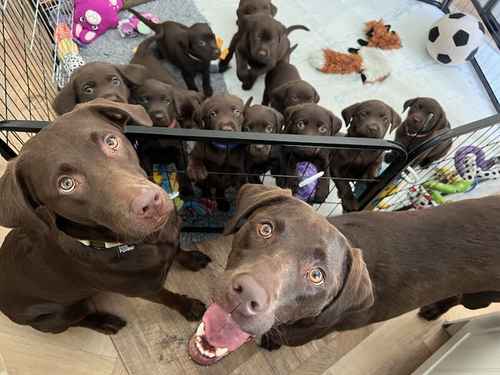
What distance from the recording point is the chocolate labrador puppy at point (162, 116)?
2.78m

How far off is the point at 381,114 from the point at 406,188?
0.60 metres

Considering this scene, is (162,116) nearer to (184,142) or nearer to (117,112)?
(184,142)

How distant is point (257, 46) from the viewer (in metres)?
3.63

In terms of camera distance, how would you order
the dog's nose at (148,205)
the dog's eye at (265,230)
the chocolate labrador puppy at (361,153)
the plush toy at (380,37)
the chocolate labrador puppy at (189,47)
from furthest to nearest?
the plush toy at (380,37) → the chocolate labrador puppy at (189,47) → the chocolate labrador puppy at (361,153) → the dog's eye at (265,230) → the dog's nose at (148,205)

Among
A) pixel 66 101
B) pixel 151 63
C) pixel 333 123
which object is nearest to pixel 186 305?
pixel 66 101

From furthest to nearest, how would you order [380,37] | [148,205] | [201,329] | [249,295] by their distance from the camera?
[380,37] → [201,329] → [148,205] → [249,295]

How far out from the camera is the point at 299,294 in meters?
1.59

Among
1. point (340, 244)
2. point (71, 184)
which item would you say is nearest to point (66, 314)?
point (71, 184)

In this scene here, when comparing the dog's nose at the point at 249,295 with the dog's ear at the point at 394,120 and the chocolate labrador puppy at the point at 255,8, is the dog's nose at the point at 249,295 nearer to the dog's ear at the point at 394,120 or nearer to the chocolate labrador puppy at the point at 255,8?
the dog's ear at the point at 394,120

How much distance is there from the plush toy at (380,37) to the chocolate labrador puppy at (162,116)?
2398 millimetres

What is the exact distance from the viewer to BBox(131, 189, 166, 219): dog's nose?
1510mm

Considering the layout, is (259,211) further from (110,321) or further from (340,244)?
(110,321)

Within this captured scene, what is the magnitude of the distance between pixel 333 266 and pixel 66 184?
3.63 feet

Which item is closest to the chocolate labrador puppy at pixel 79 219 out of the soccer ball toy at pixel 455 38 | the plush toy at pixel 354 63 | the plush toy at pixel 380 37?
the plush toy at pixel 354 63
